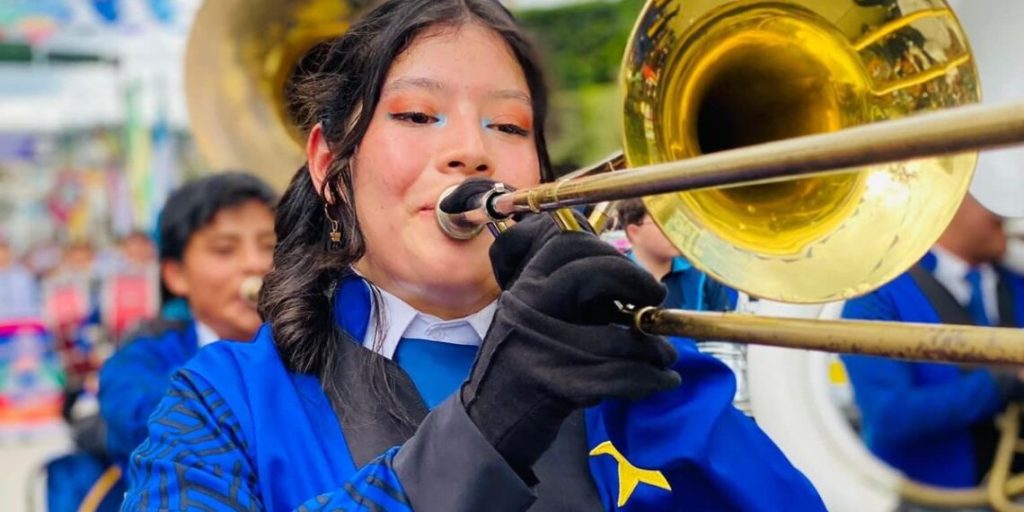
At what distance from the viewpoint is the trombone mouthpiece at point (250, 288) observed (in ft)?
11.8

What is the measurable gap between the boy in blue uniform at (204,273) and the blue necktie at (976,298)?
1.94m

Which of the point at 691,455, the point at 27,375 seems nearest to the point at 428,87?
the point at 691,455

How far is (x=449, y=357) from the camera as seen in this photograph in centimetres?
172

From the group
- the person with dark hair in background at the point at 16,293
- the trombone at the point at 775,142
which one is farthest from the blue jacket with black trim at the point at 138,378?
the person with dark hair in background at the point at 16,293

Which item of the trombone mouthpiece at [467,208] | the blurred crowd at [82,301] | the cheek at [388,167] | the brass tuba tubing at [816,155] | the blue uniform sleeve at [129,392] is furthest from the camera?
the blurred crowd at [82,301]

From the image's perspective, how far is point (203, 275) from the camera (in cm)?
382

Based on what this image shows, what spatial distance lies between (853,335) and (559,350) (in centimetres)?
30

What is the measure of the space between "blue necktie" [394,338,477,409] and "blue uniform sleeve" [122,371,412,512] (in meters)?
0.25

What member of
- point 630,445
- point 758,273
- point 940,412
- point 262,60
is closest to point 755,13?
point 758,273

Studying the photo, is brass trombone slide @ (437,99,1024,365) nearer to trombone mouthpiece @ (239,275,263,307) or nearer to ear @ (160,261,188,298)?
trombone mouthpiece @ (239,275,263,307)

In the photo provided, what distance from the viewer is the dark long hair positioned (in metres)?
1.69

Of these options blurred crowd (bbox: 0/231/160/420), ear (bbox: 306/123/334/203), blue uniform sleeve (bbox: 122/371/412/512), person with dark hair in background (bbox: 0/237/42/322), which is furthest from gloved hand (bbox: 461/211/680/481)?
person with dark hair in background (bbox: 0/237/42/322)

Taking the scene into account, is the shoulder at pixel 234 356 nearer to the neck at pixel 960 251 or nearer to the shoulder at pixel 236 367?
the shoulder at pixel 236 367

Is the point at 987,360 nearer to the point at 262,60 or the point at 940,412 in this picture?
the point at 940,412
